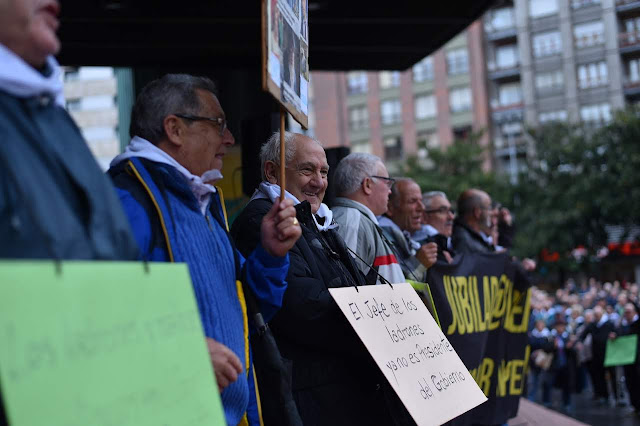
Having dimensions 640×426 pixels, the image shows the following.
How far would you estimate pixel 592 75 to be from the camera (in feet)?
180

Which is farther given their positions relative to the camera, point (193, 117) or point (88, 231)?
point (193, 117)

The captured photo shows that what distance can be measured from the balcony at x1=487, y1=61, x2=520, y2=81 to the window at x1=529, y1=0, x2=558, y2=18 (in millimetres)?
3529

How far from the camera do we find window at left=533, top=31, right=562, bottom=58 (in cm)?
5644

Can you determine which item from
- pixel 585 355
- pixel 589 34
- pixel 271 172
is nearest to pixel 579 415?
pixel 585 355

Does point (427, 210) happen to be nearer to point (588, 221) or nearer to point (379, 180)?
point (379, 180)

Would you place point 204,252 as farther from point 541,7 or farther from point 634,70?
point 541,7

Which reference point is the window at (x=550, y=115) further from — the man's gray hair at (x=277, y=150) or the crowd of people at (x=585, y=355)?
the man's gray hair at (x=277, y=150)

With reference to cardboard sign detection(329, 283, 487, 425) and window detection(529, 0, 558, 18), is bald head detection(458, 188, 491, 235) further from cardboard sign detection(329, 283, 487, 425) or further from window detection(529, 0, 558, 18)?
window detection(529, 0, 558, 18)

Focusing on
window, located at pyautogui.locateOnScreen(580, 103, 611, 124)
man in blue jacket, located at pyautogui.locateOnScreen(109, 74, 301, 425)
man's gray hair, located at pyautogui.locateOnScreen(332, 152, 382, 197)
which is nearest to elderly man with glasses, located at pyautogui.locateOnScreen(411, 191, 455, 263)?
man's gray hair, located at pyautogui.locateOnScreen(332, 152, 382, 197)

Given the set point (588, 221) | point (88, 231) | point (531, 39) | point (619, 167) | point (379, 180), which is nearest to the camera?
point (88, 231)

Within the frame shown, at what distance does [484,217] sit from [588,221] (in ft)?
119

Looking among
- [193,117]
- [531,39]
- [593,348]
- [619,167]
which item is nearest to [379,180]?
[193,117]

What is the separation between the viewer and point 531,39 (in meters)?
57.8

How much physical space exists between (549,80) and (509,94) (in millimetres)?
3703
